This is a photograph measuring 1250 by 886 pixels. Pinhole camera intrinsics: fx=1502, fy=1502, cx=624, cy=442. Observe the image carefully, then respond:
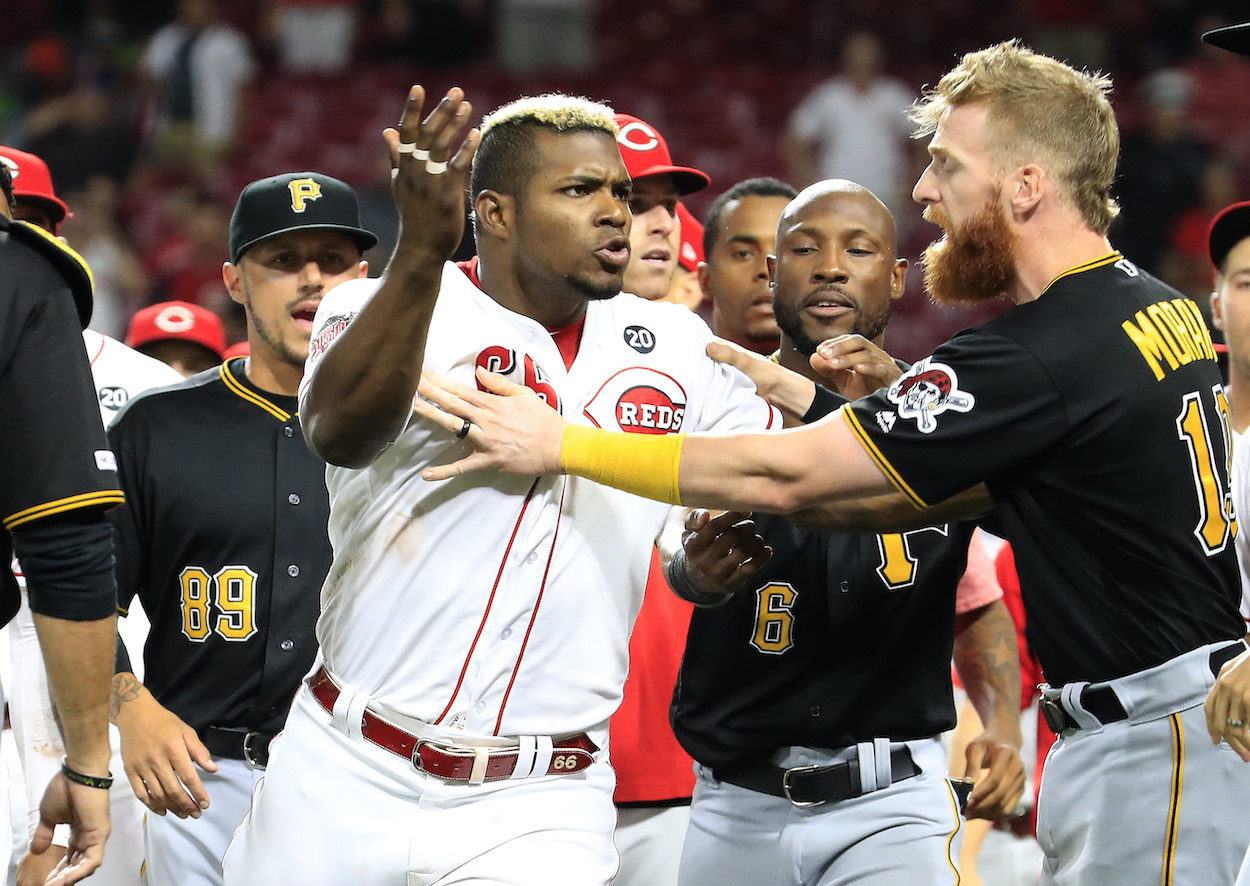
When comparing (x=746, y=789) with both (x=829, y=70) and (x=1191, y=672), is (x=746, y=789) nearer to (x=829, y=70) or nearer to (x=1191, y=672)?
(x=1191, y=672)

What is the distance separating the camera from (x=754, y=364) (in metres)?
3.73

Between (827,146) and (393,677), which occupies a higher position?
(827,146)

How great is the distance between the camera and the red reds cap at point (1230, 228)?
4.55 metres

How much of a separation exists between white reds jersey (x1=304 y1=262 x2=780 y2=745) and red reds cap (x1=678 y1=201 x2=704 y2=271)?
2.78m

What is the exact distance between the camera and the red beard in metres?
3.29

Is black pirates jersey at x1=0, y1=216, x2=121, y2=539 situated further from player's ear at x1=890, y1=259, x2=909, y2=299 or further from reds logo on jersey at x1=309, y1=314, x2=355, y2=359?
player's ear at x1=890, y1=259, x2=909, y2=299

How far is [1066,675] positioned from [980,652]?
1077 millimetres

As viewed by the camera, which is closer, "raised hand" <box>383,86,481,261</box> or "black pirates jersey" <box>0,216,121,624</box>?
"raised hand" <box>383,86,481,261</box>

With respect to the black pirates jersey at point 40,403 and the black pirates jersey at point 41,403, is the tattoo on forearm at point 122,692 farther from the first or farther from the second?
the black pirates jersey at point 40,403

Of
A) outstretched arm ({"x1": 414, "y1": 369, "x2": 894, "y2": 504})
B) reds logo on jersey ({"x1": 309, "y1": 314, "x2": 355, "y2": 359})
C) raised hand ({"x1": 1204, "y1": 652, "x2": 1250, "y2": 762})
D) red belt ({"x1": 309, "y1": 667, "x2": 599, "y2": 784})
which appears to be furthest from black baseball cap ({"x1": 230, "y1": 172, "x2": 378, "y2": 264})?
raised hand ({"x1": 1204, "y1": 652, "x2": 1250, "y2": 762})

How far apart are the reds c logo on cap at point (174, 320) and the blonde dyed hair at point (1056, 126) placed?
4035 millimetres

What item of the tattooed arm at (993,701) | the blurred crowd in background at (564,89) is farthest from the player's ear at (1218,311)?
the blurred crowd in background at (564,89)

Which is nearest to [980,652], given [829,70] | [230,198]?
[230,198]

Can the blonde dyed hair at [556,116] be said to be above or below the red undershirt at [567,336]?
above
